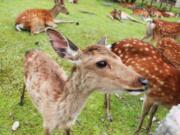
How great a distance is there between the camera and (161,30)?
970 centimetres

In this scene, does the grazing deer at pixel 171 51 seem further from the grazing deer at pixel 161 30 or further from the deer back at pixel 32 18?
the deer back at pixel 32 18

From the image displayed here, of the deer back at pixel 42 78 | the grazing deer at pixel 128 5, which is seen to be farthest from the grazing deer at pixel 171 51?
the grazing deer at pixel 128 5

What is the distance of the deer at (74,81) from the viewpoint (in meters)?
3.55

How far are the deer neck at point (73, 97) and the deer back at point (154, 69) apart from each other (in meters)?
1.49

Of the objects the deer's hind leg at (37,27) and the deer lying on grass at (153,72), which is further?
the deer's hind leg at (37,27)

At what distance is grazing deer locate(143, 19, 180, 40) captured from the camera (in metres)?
9.73

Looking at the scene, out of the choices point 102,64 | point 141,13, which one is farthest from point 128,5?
point 102,64

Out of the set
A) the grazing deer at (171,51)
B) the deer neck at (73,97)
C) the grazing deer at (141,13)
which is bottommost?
the grazing deer at (141,13)

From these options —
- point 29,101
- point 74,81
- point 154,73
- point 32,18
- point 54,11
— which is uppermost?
point 74,81

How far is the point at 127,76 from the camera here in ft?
11.5

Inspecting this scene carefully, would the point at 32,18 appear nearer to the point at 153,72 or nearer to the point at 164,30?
the point at 164,30

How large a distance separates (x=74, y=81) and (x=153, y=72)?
5.84ft

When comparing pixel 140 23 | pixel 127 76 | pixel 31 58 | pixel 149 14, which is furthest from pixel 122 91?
pixel 149 14

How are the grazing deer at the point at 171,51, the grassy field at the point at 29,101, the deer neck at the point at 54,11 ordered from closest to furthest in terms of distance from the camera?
the grassy field at the point at 29,101 < the grazing deer at the point at 171,51 < the deer neck at the point at 54,11
